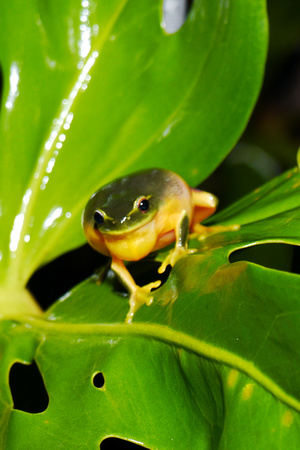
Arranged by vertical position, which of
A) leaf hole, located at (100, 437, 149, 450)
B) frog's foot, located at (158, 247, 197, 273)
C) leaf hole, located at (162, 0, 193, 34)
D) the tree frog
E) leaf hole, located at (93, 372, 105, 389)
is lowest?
leaf hole, located at (100, 437, 149, 450)

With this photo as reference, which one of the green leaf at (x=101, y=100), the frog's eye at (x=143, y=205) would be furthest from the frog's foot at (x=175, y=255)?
the green leaf at (x=101, y=100)

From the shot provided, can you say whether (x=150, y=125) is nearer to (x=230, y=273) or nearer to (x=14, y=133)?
(x=14, y=133)

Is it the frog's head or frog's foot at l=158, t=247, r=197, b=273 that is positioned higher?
the frog's head

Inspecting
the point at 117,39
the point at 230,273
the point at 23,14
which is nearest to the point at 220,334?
the point at 230,273

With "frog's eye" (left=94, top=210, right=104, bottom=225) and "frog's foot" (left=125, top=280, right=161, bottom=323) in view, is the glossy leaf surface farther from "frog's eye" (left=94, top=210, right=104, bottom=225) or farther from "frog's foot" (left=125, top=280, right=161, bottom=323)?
"frog's eye" (left=94, top=210, right=104, bottom=225)

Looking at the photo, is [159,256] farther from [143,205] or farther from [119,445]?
[119,445]

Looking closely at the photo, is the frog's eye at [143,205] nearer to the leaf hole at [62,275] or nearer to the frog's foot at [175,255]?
the frog's foot at [175,255]

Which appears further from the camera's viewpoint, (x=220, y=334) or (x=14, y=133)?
(x=14, y=133)

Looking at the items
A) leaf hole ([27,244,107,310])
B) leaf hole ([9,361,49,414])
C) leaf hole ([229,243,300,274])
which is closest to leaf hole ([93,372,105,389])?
leaf hole ([9,361,49,414])
